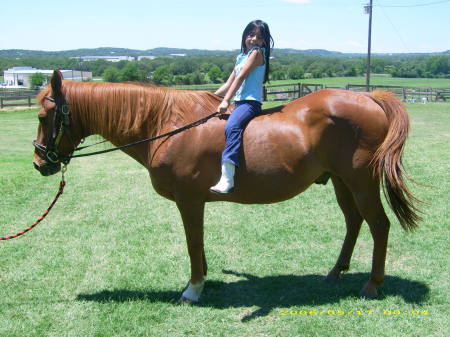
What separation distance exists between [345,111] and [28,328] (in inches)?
139

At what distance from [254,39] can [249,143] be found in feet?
3.22

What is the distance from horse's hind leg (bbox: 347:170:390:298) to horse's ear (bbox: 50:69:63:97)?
2914 mm

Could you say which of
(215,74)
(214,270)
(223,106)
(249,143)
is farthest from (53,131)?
(215,74)

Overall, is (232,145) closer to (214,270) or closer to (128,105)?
(128,105)

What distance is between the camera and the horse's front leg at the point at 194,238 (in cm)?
409

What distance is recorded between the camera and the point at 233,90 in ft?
12.9

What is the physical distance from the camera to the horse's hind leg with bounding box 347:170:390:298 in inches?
160

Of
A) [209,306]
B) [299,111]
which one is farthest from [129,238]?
[299,111]

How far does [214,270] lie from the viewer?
494 centimetres

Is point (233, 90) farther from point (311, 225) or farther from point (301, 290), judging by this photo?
point (311, 225)

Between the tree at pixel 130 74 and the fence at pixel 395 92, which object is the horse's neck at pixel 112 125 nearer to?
the tree at pixel 130 74

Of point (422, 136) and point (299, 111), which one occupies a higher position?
point (299, 111)

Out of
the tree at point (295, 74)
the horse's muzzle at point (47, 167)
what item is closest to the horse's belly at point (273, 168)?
the horse's muzzle at point (47, 167)

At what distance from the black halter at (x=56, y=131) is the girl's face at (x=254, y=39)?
1.84m
